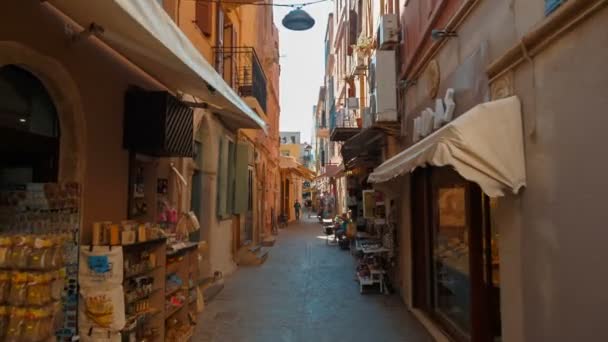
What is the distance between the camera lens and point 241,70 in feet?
41.0

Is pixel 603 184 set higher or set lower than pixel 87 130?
lower

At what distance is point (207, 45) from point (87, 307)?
622 cm

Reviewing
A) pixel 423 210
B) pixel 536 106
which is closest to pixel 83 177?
pixel 536 106

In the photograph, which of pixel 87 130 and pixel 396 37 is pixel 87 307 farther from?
pixel 396 37

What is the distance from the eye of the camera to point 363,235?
1124 centimetres

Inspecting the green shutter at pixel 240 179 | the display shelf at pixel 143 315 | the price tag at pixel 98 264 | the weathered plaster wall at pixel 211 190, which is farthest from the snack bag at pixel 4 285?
the green shutter at pixel 240 179

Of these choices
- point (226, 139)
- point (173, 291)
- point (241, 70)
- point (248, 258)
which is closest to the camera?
Result: point (173, 291)

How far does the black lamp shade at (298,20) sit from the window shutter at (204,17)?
1506 mm

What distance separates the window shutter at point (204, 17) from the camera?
8.34 meters

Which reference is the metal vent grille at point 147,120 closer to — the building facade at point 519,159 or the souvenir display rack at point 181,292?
the souvenir display rack at point 181,292

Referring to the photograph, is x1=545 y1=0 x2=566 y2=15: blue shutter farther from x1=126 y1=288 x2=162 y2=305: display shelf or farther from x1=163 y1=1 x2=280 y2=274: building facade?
x1=163 y1=1 x2=280 y2=274: building facade

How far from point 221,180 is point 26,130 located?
246 inches

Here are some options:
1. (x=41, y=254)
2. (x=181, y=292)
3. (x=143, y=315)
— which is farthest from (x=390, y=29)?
(x=41, y=254)

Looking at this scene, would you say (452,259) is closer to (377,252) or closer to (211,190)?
(377,252)
